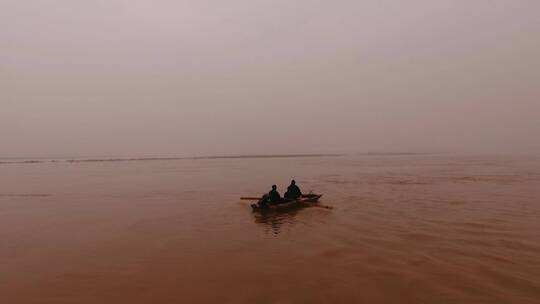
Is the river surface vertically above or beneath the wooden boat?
beneath

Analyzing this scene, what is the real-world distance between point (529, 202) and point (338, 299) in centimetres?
1937

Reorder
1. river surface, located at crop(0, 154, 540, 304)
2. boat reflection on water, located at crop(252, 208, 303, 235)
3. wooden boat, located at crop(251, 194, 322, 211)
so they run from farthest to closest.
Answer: wooden boat, located at crop(251, 194, 322, 211), boat reflection on water, located at crop(252, 208, 303, 235), river surface, located at crop(0, 154, 540, 304)

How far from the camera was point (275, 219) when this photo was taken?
66.8 feet

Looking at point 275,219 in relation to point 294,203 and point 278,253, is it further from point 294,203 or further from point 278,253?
point 278,253

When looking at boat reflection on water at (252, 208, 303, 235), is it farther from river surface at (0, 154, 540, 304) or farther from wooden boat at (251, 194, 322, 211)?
wooden boat at (251, 194, 322, 211)

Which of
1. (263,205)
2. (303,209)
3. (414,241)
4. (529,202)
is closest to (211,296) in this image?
(414,241)

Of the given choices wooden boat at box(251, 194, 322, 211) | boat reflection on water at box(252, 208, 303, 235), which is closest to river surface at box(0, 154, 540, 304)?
boat reflection on water at box(252, 208, 303, 235)

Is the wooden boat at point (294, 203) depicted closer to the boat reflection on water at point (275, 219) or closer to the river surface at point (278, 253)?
the boat reflection on water at point (275, 219)

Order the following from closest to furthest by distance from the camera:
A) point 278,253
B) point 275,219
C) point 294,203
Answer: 1. point 278,253
2. point 275,219
3. point 294,203

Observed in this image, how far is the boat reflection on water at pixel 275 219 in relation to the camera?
1823cm

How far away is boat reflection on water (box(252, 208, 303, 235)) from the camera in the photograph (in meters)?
18.2

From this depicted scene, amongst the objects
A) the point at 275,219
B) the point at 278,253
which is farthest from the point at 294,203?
the point at 278,253

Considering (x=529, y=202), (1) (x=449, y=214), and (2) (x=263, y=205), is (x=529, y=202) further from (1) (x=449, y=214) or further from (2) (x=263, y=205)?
(2) (x=263, y=205)

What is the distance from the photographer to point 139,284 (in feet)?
34.7
